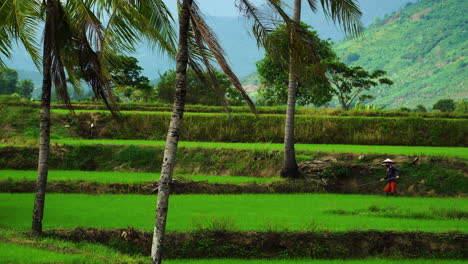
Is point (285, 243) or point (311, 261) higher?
point (285, 243)

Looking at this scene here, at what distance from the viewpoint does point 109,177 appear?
18.3m

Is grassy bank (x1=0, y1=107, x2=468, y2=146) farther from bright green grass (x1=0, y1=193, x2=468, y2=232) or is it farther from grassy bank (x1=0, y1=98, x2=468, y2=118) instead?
bright green grass (x1=0, y1=193, x2=468, y2=232)

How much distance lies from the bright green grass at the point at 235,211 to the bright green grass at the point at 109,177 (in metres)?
1.34

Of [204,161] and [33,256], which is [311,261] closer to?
[33,256]

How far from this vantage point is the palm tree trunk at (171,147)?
7.93 meters

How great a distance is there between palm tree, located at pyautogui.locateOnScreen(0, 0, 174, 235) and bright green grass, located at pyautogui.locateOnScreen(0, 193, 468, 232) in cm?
196

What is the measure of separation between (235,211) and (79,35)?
581cm

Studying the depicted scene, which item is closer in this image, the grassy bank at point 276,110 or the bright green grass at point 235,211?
the bright green grass at point 235,211

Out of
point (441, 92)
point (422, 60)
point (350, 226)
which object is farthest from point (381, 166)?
point (422, 60)

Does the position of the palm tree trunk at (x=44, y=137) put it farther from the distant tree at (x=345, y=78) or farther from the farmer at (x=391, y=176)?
the distant tree at (x=345, y=78)

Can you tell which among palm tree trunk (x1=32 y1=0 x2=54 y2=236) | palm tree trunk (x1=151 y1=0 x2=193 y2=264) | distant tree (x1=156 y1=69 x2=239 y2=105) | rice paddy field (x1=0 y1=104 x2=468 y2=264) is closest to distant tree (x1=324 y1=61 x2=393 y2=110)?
distant tree (x1=156 y1=69 x2=239 y2=105)

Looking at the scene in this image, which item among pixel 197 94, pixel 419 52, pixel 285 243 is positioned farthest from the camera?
pixel 419 52

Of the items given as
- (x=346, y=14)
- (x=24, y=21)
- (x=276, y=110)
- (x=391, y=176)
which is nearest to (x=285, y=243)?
(x=346, y=14)

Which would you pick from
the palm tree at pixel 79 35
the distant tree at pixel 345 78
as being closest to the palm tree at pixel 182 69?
the palm tree at pixel 79 35
